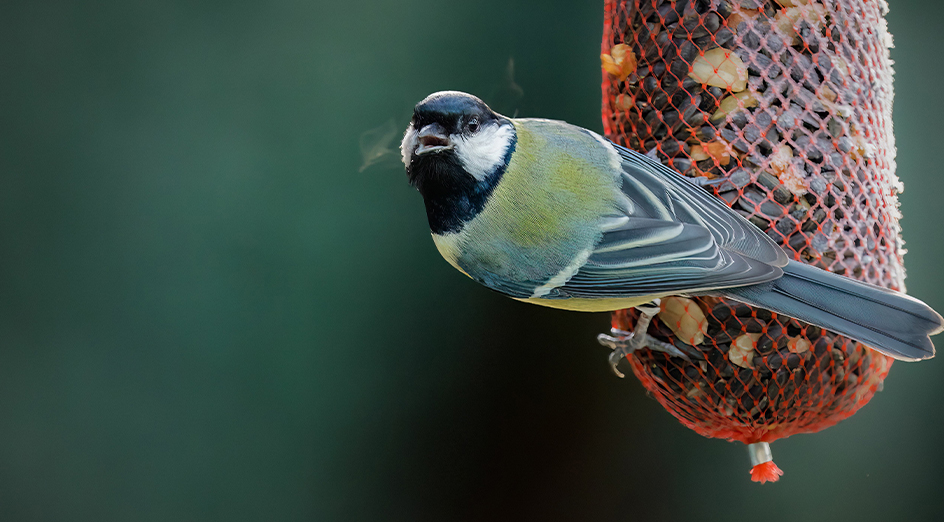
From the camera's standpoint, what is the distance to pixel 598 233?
2.77 ft

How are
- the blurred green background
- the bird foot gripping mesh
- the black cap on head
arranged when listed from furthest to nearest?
the blurred green background < the bird foot gripping mesh < the black cap on head

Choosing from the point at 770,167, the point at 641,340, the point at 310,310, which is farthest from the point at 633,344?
the point at 310,310

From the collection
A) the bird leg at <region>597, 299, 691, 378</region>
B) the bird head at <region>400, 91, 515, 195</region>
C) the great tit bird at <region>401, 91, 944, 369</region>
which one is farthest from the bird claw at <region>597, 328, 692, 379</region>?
the bird head at <region>400, 91, 515, 195</region>

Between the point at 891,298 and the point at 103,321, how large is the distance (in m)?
1.39

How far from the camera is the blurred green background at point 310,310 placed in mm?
1199

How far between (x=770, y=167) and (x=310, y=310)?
0.97 metres

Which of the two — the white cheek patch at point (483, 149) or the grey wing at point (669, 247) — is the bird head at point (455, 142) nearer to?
the white cheek patch at point (483, 149)

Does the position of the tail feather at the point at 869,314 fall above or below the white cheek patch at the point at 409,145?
above

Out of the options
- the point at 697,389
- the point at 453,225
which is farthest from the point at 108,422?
the point at 697,389

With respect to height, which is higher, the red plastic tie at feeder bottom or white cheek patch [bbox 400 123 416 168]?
white cheek patch [bbox 400 123 416 168]

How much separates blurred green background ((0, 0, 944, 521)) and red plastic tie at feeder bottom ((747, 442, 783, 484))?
0.47 m

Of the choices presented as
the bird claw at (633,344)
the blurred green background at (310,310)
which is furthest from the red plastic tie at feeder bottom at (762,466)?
the blurred green background at (310,310)

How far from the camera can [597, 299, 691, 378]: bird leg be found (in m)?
0.97

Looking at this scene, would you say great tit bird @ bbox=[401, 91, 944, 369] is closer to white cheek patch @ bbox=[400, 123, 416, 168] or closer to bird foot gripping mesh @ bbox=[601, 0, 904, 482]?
white cheek patch @ bbox=[400, 123, 416, 168]
